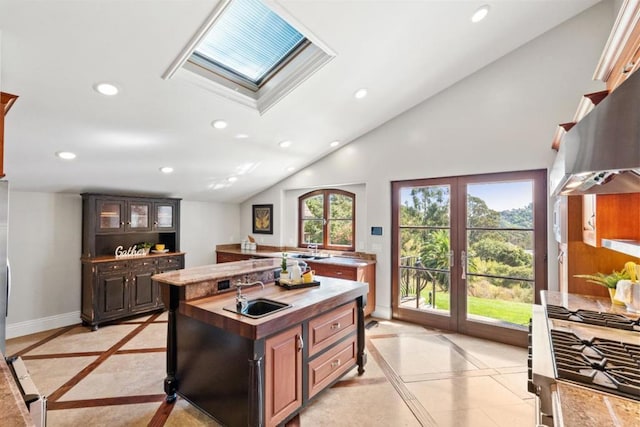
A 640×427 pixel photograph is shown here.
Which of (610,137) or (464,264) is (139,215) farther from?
(610,137)

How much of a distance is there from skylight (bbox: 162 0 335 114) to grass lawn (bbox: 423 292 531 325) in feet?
11.1

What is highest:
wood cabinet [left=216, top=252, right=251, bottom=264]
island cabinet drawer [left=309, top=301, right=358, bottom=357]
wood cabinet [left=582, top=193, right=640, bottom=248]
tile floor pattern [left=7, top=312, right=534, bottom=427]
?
wood cabinet [left=582, top=193, right=640, bottom=248]

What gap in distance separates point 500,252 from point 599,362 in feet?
8.56

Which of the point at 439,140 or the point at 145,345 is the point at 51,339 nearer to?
the point at 145,345

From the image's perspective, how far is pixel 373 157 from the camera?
177 inches

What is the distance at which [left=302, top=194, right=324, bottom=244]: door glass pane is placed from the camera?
212 inches

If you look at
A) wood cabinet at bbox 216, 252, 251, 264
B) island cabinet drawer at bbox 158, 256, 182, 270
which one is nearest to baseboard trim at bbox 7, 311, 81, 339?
island cabinet drawer at bbox 158, 256, 182, 270

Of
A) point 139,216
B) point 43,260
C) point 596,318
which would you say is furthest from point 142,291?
point 596,318

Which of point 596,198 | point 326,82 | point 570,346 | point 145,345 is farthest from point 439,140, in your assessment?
point 145,345

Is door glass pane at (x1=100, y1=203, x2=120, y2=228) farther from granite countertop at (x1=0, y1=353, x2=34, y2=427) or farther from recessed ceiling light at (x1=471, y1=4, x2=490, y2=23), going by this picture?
recessed ceiling light at (x1=471, y1=4, x2=490, y2=23)

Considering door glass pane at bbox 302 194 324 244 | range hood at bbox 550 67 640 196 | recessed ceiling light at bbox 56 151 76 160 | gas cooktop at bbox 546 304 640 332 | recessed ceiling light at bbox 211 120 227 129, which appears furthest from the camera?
door glass pane at bbox 302 194 324 244

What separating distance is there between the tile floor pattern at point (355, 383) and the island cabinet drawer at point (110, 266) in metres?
0.82

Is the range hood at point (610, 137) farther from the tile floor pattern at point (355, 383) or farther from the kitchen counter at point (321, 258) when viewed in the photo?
the kitchen counter at point (321, 258)

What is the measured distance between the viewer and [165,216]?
488 centimetres
